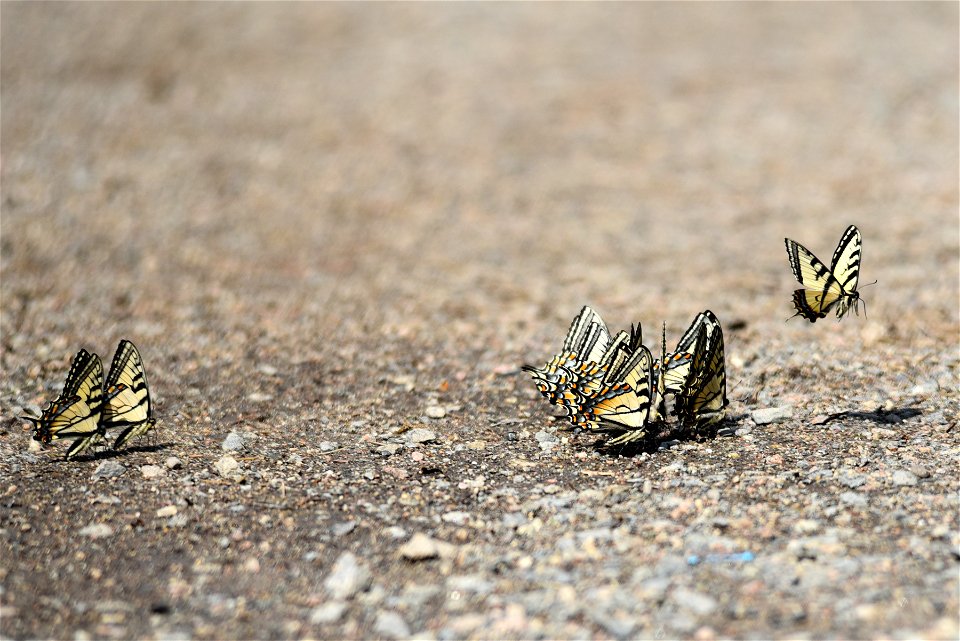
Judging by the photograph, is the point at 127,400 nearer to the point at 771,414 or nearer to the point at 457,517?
the point at 457,517

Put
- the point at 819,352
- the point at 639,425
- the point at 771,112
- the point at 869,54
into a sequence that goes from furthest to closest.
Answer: the point at 869,54 < the point at 771,112 < the point at 819,352 < the point at 639,425

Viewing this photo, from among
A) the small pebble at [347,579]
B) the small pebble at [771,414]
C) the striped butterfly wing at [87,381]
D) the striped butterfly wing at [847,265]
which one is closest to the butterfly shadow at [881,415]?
the small pebble at [771,414]

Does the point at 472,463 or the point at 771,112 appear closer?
the point at 472,463

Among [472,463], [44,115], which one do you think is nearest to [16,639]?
[472,463]

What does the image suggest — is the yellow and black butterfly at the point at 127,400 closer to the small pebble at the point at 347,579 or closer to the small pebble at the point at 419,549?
the small pebble at the point at 347,579

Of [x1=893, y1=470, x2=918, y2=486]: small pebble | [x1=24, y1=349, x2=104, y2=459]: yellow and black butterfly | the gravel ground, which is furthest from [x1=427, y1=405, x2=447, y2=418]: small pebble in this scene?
[x1=893, y1=470, x2=918, y2=486]: small pebble

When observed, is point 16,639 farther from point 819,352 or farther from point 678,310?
point 678,310
